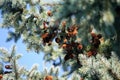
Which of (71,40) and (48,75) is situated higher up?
(71,40)

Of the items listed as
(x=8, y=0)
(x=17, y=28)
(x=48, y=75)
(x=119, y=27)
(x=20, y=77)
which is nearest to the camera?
(x=119, y=27)

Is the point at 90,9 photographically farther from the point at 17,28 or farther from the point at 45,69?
the point at 17,28

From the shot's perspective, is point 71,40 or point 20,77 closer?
point 20,77

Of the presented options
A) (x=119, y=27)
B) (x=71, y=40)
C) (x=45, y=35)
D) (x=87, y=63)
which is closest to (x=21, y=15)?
(x=45, y=35)

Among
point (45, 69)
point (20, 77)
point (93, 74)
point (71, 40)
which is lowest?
point (93, 74)

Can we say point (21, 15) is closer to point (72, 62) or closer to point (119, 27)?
point (72, 62)

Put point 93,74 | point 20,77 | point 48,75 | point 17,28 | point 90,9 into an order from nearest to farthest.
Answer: point 90,9
point 93,74
point 20,77
point 48,75
point 17,28

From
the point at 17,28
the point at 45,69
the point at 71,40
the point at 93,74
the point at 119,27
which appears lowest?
the point at 119,27

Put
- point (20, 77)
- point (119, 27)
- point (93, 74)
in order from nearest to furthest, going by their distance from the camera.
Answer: point (119, 27) → point (93, 74) → point (20, 77)

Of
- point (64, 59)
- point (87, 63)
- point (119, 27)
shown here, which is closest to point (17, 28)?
point (64, 59)
